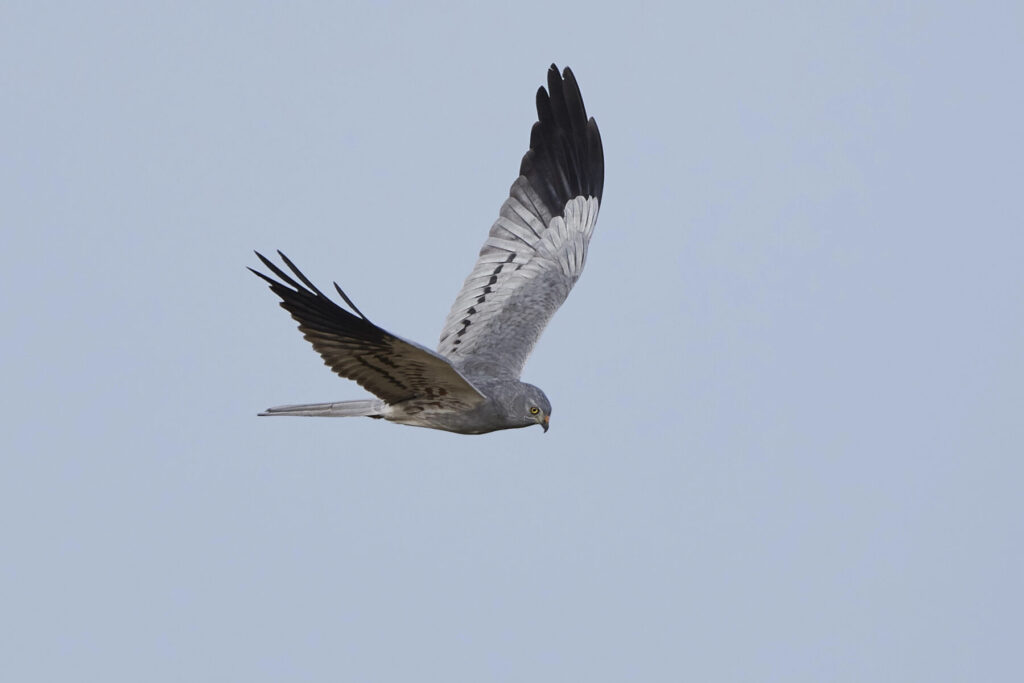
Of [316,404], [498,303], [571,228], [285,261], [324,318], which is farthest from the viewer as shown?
[571,228]

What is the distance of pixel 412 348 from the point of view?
32.6ft

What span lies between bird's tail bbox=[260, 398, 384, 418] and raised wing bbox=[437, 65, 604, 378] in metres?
1.26

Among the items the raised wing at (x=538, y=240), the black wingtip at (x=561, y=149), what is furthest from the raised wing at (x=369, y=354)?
the black wingtip at (x=561, y=149)

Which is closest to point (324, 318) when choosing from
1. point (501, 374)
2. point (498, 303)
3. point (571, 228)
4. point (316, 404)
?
point (316, 404)

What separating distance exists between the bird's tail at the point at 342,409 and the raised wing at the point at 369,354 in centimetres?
25

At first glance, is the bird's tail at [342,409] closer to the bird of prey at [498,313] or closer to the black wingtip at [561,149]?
the bird of prey at [498,313]

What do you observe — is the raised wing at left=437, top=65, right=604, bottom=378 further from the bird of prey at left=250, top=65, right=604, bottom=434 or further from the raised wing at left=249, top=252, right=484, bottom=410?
the raised wing at left=249, top=252, right=484, bottom=410

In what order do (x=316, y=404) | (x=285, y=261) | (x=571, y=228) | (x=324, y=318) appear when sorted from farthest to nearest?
(x=571, y=228), (x=316, y=404), (x=324, y=318), (x=285, y=261)

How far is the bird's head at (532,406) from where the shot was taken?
11375 millimetres

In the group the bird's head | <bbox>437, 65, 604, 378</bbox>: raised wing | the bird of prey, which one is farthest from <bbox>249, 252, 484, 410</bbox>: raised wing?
<bbox>437, 65, 604, 378</bbox>: raised wing

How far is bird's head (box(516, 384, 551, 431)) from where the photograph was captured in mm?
11375

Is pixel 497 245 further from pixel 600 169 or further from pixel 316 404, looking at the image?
pixel 316 404

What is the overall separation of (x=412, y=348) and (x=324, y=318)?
2.11 feet

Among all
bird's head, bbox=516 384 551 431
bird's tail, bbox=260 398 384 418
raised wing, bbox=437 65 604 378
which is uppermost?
raised wing, bbox=437 65 604 378
